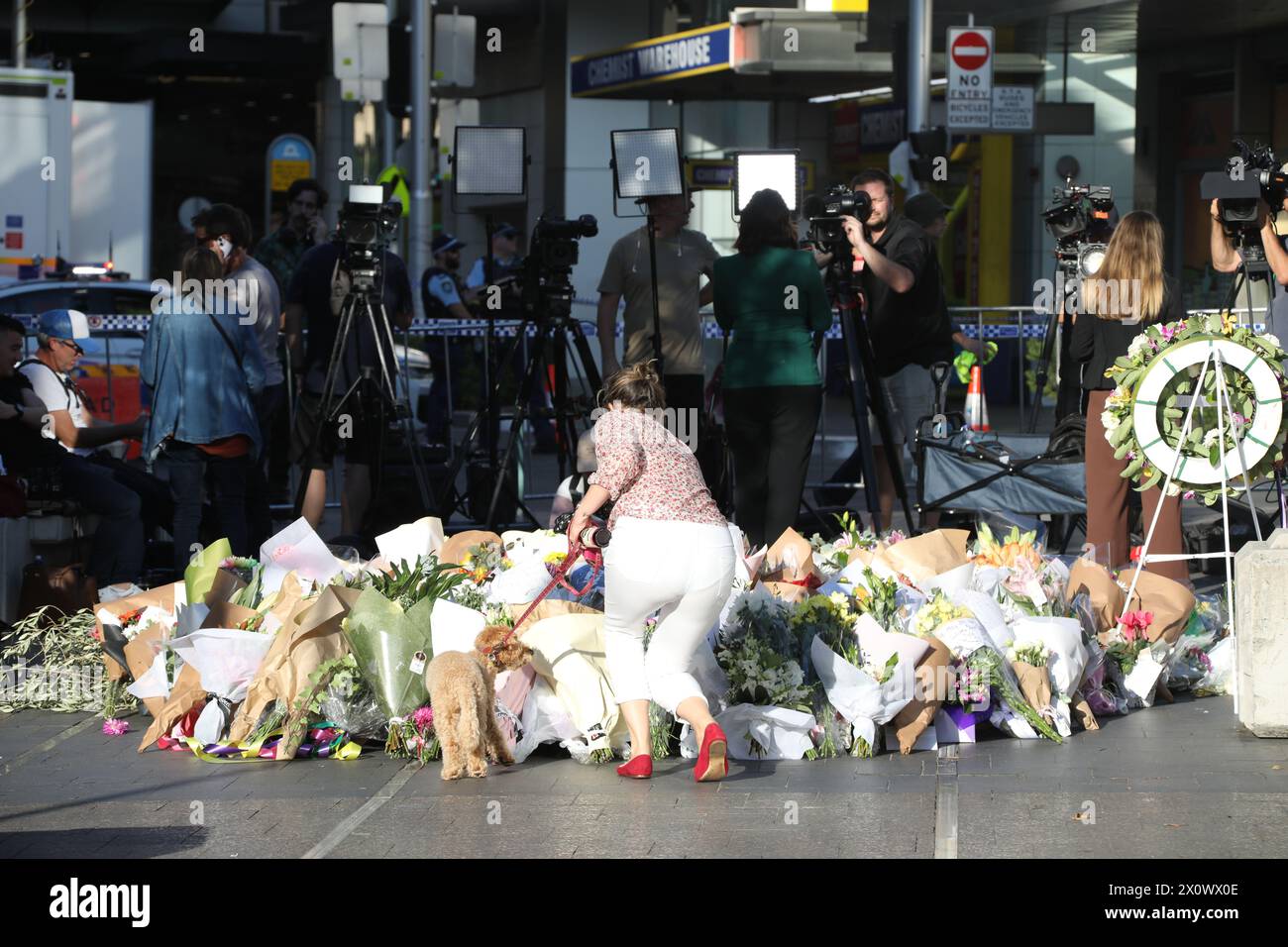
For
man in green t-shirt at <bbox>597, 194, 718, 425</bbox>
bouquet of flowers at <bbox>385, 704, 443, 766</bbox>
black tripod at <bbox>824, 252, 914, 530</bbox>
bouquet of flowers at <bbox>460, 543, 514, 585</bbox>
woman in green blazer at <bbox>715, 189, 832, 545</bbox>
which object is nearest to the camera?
bouquet of flowers at <bbox>385, 704, 443, 766</bbox>

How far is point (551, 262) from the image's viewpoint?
10578 millimetres

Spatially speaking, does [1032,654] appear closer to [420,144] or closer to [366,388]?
[366,388]

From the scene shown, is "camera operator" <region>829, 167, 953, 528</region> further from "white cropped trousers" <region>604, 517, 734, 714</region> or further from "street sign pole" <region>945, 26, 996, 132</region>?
"street sign pole" <region>945, 26, 996, 132</region>

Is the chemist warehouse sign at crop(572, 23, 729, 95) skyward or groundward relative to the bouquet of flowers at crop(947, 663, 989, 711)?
skyward

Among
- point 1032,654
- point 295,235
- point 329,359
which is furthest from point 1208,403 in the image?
point 295,235

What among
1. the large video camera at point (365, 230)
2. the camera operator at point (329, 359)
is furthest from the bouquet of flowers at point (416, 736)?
the large video camera at point (365, 230)

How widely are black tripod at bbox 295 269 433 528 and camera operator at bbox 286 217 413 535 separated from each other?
1 centimetres

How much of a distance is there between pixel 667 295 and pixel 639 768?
14.2 ft

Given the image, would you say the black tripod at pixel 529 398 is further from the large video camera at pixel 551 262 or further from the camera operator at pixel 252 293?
the camera operator at pixel 252 293

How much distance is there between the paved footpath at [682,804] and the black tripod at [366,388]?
142 inches

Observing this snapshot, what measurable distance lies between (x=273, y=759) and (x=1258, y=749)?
134 inches

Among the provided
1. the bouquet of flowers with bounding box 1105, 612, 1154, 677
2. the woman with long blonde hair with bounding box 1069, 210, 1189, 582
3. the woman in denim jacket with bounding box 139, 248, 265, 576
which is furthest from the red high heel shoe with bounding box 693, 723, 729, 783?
the woman in denim jacket with bounding box 139, 248, 265, 576

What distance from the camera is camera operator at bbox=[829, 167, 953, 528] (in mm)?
10664
